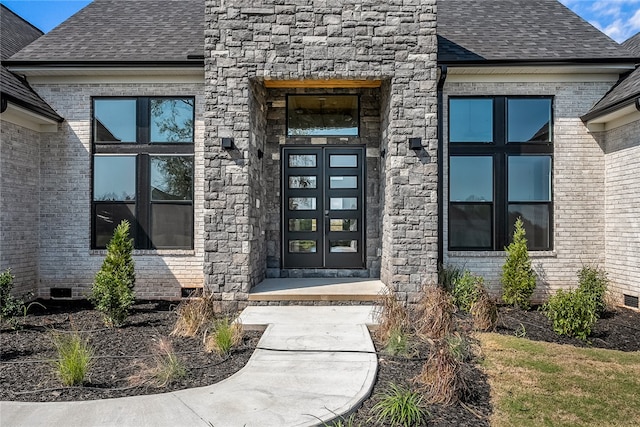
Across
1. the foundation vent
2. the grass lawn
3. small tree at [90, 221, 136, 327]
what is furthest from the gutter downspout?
small tree at [90, 221, 136, 327]

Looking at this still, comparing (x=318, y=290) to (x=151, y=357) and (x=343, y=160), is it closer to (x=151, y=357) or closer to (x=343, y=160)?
(x=343, y=160)

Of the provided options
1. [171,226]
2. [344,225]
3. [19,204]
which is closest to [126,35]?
[19,204]

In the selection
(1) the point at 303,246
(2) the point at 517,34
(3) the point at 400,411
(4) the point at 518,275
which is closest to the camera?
(3) the point at 400,411

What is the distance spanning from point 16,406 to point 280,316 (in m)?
3.18

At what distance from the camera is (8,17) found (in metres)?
9.16

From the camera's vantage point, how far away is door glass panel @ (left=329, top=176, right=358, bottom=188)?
801cm

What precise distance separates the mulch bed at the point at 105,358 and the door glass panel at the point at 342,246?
10.3ft

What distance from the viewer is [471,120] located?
308 inches

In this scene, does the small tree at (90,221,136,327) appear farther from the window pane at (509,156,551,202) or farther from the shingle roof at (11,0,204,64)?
the window pane at (509,156,551,202)

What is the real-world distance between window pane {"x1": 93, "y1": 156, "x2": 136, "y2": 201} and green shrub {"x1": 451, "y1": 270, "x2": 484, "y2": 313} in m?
6.25

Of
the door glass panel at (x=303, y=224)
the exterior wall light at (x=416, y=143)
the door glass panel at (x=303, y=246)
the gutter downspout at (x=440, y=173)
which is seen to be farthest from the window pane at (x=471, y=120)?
the door glass panel at (x=303, y=246)

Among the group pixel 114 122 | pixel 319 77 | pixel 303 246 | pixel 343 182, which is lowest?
pixel 303 246

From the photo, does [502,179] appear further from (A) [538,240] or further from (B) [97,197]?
(B) [97,197]

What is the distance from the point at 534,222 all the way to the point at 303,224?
4557 mm
